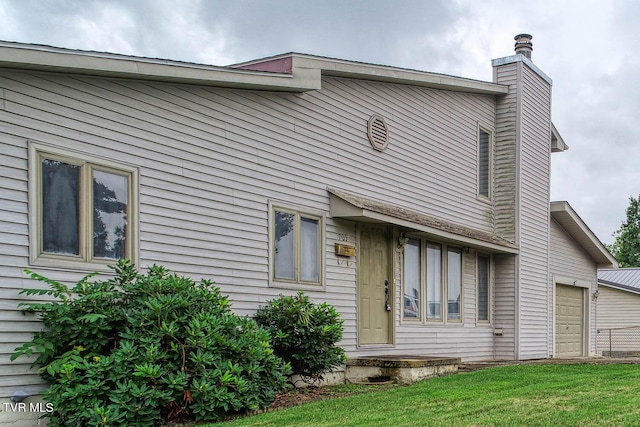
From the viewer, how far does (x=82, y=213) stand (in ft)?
27.2

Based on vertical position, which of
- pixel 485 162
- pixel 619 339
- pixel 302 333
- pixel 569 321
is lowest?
pixel 619 339

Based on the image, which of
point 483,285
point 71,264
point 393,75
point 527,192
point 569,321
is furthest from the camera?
point 569,321

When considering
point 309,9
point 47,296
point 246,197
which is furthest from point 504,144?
point 47,296

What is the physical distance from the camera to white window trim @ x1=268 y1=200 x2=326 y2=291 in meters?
10.8

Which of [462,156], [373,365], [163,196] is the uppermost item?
[462,156]

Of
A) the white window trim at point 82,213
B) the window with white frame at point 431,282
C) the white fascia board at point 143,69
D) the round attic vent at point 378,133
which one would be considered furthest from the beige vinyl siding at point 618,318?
the white window trim at point 82,213

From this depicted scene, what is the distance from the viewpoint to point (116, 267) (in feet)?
28.2

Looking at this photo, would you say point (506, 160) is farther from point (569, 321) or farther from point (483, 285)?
point (569, 321)

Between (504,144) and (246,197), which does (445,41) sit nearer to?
(504,144)

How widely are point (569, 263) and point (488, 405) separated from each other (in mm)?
12823

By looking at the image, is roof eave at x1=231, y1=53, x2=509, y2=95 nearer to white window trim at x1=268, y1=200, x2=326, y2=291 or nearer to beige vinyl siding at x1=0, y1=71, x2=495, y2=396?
beige vinyl siding at x1=0, y1=71, x2=495, y2=396

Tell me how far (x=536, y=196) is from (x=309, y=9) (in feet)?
24.7

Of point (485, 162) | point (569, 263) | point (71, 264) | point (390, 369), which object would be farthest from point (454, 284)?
point (71, 264)

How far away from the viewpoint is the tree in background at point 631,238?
5562 centimetres
